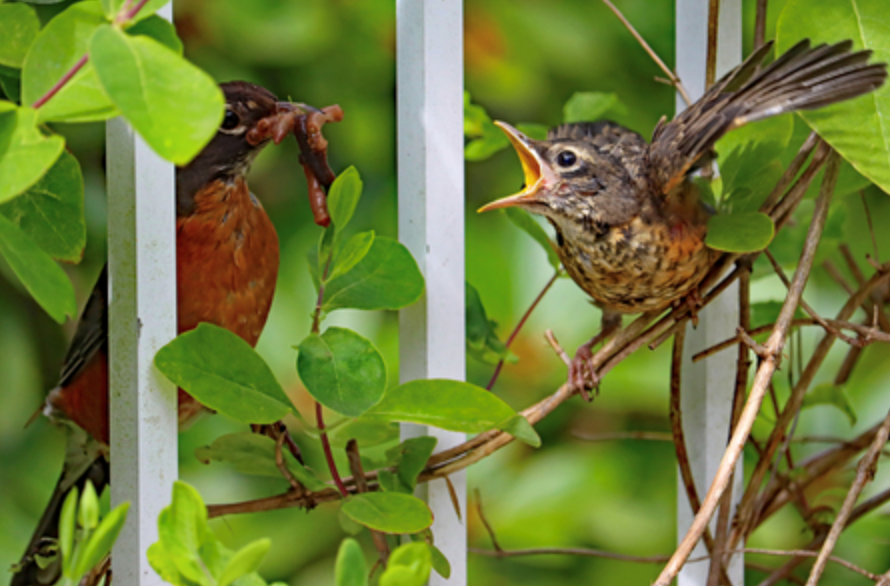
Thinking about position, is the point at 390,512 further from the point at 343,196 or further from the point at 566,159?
the point at 566,159

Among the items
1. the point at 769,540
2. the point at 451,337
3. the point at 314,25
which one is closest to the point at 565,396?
the point at 451,337

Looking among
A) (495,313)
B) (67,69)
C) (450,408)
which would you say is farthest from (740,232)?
(495,313)

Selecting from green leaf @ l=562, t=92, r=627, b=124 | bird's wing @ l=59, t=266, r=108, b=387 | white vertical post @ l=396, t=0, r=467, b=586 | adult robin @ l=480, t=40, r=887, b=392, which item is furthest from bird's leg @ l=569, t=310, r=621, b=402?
bird's wing @ l=59, t=266, r=108, b=387

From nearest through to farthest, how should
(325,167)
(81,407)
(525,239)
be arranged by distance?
(325,167) < (81,407) < (525,239)

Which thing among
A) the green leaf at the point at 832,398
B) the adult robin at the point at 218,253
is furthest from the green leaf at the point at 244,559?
the green leaf at the point at 832,398

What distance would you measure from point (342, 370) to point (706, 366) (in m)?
0.46

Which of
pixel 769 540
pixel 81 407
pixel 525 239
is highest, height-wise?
pixel 525 239

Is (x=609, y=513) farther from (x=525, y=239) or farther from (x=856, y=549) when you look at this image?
(x=525, y=239)

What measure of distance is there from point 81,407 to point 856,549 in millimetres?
1355

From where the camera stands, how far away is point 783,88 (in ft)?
1.99

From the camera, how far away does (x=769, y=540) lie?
1.60 m

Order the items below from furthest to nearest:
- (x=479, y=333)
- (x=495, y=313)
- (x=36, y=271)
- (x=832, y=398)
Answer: (x=495, y=313), (x=832, y=398), (x=479, y=333), (x=36, y=271)

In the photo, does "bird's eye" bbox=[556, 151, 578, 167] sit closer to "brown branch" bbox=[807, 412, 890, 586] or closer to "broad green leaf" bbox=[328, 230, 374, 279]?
"broad green leaf" bbox=[328, 230, 374, 279]

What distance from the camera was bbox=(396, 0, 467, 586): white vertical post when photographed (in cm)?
72
